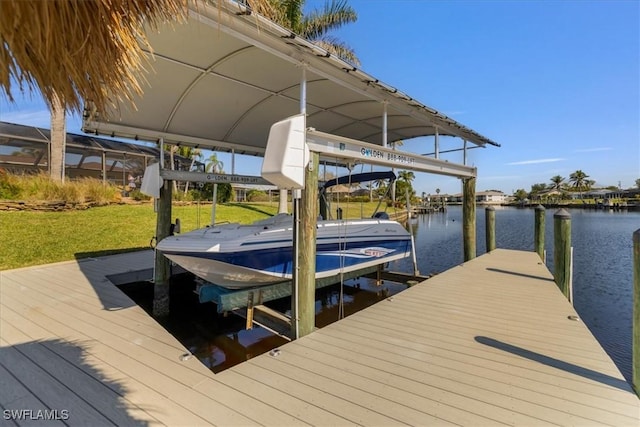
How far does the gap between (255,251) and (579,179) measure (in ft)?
346

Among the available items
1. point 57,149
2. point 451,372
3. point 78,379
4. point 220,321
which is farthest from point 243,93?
point 57,149

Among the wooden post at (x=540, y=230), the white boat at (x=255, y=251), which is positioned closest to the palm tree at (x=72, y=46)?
the white boat at (x=255, y=251)

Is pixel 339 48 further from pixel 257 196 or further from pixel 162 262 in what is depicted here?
pixel 257 196

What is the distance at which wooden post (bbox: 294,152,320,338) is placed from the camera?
341 cm

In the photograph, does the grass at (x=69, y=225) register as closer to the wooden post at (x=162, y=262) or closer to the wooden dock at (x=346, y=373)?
the wooden post at (x=162, y=262)

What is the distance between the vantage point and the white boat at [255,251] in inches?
161

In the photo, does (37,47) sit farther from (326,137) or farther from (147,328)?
(147,328)

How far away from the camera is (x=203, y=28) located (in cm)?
315

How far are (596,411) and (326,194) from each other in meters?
5.63

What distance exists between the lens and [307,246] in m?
3.45

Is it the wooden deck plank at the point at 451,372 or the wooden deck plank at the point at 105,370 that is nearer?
the wooden deck plank at the point at 105,370

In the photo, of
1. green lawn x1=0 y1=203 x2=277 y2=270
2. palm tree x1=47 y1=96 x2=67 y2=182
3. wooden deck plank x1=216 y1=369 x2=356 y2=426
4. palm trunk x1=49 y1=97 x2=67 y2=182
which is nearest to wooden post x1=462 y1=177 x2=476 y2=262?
wooden deck plank x1=216 y1=369 x2=356 y2=426

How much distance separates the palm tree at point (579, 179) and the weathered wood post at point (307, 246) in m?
104

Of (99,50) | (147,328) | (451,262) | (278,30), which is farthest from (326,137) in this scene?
(451,262)
